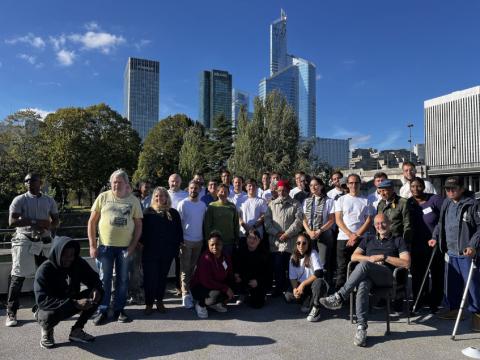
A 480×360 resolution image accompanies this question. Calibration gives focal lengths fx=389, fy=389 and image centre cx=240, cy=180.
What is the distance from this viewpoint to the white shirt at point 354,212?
5645mm

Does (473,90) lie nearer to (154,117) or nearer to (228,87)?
(228,87)

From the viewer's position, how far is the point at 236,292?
5926mm

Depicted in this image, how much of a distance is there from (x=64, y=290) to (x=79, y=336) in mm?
531

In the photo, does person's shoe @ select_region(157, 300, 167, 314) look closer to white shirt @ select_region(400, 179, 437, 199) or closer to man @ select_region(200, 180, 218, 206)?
man @ select_region(200, 180, 218, 206)

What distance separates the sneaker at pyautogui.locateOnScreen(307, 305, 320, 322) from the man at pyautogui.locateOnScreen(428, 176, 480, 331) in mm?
1678

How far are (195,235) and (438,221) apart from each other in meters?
3.48

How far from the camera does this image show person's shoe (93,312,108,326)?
15.9ft

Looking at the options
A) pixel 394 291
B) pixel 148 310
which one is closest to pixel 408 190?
pixel 394 291

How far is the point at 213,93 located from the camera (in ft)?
514

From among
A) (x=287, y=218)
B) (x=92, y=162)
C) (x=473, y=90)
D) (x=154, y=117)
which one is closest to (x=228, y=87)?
(x=154, y=117)

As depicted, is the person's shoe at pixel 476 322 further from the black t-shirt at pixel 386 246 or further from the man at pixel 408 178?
the man at pixel 408 178

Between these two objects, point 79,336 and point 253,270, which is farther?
point 253,270

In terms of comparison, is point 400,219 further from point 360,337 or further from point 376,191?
point 360,337

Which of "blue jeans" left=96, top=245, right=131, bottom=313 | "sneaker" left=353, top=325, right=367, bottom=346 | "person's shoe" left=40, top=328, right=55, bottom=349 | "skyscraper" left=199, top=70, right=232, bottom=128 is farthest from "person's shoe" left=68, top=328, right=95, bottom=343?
"skyscraper" left=199, top=70, right=232, bottom=128
